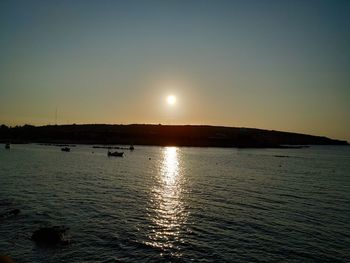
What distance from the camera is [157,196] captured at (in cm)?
4972

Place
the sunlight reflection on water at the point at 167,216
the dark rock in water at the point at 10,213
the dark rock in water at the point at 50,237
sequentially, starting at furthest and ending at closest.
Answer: the dark rock in water at the point at 10,213
the sunlight reflection on water at the point at 167,216
the dark rock in water at the point at 50,237

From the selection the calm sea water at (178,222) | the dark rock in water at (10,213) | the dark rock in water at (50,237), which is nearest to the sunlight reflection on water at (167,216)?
the calm sea water at (178,222)

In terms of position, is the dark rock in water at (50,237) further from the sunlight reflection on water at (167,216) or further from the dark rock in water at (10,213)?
the dark rock in water at (10,213)

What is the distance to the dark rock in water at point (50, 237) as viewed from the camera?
A: 27000mm

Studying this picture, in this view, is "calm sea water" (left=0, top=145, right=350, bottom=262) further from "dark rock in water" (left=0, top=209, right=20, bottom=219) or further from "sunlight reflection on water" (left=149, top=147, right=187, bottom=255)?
"dark rock in water" (left=0, top=209, right=20, bottom=219)

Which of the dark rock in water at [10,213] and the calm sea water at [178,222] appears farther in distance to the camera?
the dark rock in water at [10,213]

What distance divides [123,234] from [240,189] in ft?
103

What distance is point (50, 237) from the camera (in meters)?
27.5

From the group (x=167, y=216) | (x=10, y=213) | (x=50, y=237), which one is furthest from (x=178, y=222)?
(x=10, y=213)

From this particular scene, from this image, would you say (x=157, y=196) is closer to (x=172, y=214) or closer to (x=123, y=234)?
(x=172, y=214)

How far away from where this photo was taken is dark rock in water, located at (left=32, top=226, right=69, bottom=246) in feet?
88.6

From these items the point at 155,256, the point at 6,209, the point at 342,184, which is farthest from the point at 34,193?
the point at 342,184

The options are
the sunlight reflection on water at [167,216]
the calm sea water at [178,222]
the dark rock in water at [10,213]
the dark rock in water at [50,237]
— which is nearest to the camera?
the calm sea water at [178,222]

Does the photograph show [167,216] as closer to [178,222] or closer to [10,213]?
[178,222]
